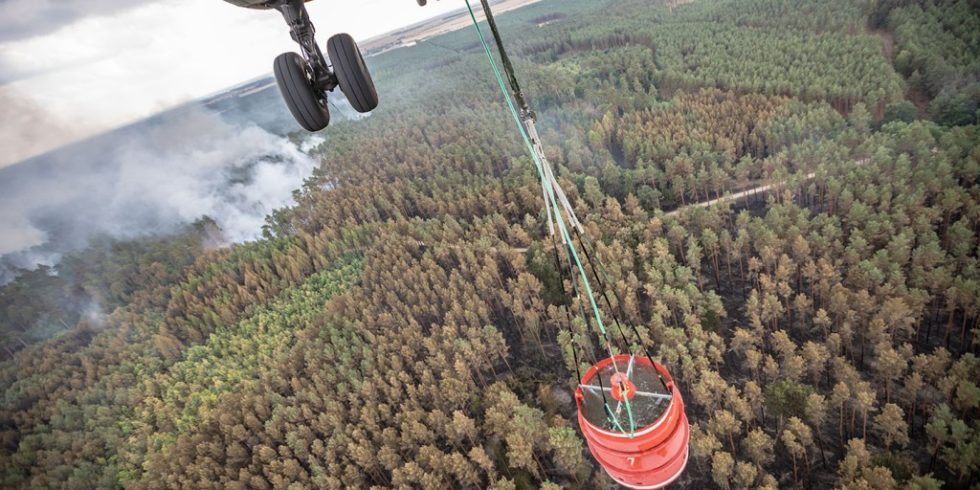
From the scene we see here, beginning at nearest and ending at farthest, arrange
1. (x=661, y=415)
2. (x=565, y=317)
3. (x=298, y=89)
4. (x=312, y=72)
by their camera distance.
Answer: (x=661, y=415) → (x=298, y=89) → (x=312, y=72) → (x=565, y=317)

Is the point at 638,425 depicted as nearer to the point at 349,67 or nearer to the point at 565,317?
the point at 349,67

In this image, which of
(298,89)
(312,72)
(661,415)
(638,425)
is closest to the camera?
(661,415)

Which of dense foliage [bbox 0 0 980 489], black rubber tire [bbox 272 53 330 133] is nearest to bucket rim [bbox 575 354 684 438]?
black rubber tire [bbox 272 53 330 133]

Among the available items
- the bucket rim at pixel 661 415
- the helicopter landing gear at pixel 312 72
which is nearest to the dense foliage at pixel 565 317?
the bucket rim at pixel 661 415

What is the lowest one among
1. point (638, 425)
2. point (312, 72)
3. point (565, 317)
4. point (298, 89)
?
point (565, 317)

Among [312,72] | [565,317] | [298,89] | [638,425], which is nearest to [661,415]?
[638,425]

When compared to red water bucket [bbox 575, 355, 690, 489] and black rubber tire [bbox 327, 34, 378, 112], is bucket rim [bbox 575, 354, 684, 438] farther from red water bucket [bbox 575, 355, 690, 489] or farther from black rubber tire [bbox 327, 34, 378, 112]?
black rubber tire [bbox 327, 34, 378, 112]
